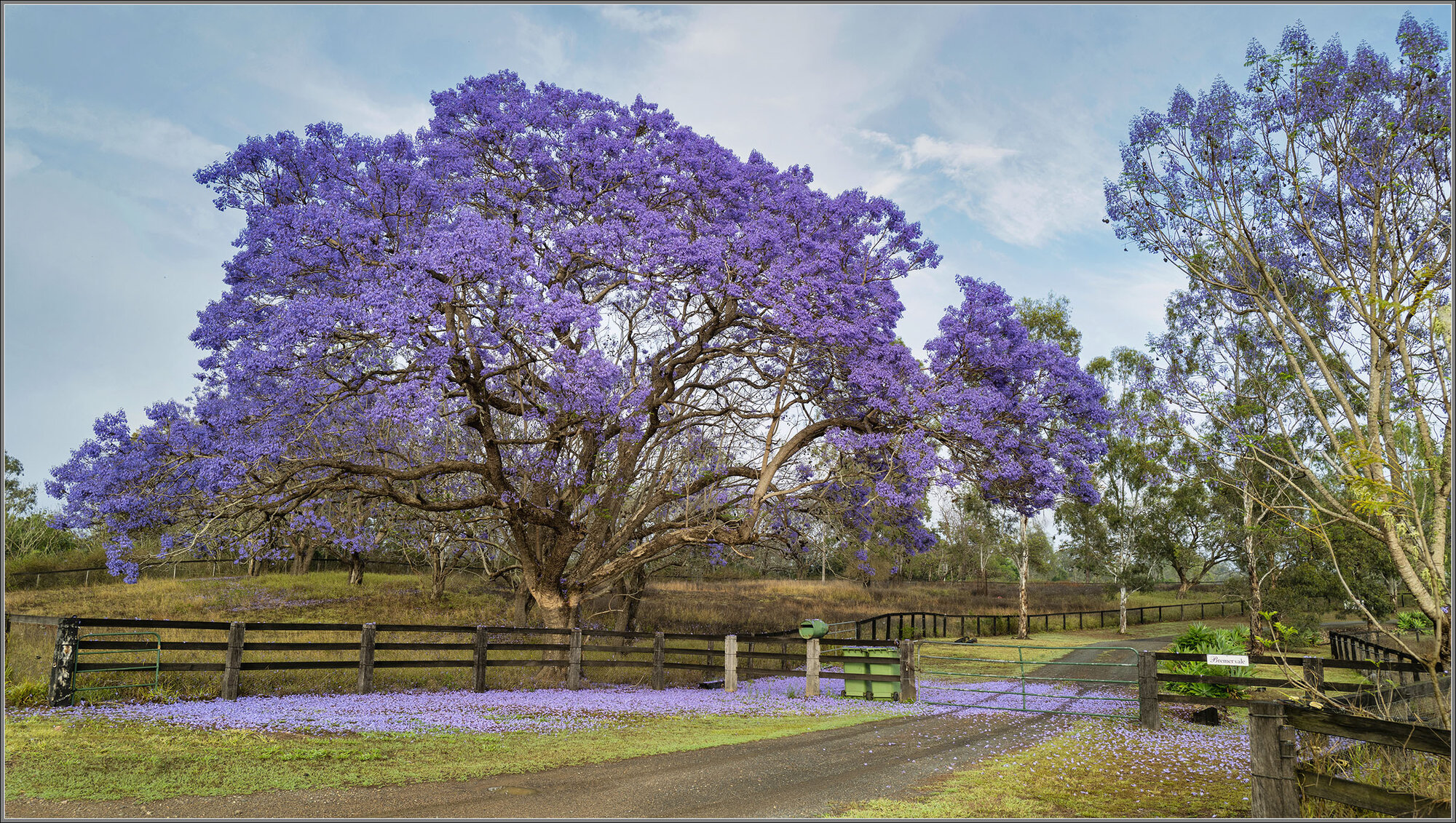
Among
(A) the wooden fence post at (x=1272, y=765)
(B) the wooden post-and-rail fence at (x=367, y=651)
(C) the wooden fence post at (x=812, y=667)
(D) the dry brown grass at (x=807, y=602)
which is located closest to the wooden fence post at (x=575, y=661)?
(B) the wooden post-and-rail fence at (x=367, y=651)

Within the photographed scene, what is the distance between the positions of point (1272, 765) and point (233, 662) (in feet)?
42.9

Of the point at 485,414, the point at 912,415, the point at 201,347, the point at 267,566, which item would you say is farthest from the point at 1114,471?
the point at 267,566

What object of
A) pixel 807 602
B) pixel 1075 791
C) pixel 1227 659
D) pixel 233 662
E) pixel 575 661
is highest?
pixel 1227 659

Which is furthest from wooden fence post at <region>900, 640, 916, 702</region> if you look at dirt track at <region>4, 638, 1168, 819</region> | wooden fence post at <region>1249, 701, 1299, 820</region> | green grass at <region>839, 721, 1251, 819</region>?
wooden fence post at <region>1249, 701, 1299, 820</region>

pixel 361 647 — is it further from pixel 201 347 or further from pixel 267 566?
pixel 267 566

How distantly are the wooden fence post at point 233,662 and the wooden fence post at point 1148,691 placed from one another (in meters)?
13.7

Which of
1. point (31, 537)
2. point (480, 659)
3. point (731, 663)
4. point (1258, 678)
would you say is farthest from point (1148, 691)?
point (31, 537)

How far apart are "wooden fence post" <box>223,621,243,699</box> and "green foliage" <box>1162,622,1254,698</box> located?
15.2 meters

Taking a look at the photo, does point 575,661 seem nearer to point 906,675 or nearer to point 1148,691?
point 906,675

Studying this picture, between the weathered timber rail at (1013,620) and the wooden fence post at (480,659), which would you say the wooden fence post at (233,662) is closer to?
the wooden fence post at (480,659)

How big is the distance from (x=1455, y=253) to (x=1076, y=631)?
35554mm

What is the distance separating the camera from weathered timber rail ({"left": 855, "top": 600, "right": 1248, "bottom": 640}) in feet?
106

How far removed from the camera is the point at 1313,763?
22.1 ft

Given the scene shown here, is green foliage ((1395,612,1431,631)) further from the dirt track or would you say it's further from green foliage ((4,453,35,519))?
green foliage ((4,453,35,519))
